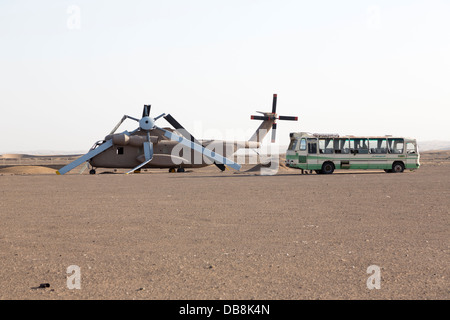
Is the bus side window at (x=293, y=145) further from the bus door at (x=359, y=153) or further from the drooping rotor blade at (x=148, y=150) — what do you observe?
the drooping rotor blade at (x=148, y=150)

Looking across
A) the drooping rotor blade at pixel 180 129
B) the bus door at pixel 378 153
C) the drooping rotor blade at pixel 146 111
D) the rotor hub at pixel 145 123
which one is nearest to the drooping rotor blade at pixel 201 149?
the drooping rotor blade at pixel 180 129

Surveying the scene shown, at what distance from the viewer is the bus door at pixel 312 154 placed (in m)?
33.8

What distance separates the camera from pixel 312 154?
111ft

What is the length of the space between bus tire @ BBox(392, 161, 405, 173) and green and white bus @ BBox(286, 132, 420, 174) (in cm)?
8

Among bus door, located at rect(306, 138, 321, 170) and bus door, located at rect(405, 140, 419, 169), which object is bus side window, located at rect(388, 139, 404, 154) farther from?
bus door, located at rect(306, 138, 321, 170)

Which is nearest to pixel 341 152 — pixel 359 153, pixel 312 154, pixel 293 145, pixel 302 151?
pixel 359 153

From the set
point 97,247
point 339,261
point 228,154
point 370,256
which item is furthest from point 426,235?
point 228,154

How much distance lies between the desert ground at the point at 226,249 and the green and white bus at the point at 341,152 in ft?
61.3

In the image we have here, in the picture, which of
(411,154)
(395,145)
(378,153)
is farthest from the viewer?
(411,154)

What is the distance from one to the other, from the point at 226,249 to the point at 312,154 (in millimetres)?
26413

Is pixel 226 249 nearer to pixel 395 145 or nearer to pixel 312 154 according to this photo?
pixel 312 154

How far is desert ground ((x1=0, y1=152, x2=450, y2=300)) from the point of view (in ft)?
19.4

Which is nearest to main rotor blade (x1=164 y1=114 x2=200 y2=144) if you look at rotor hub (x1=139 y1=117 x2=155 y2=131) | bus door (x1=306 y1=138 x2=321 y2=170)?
rotor hub (x1=139 y1=117 x2=155 y2=131)

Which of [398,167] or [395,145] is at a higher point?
[395,145]
